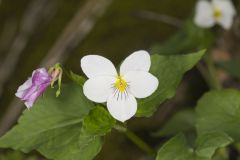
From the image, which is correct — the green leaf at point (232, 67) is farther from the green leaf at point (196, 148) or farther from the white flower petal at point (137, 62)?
the white flower petal at point (137, 62)

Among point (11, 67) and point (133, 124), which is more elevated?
point (11, 67)

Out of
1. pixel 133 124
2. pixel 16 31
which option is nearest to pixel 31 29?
pixel 16 31

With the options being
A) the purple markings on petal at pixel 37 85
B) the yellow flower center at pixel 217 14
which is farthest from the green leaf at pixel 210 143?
the yellow flower center at pixel 217 14

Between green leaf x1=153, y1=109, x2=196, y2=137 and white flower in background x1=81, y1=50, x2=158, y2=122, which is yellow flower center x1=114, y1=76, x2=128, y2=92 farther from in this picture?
green leaf x1=153, y1=109, x2=196, y2=137

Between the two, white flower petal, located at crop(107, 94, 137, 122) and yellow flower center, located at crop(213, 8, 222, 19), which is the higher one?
white flower petal, located at crop(107, 94, 137, 122)

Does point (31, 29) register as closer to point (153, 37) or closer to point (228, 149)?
point (153, 37)

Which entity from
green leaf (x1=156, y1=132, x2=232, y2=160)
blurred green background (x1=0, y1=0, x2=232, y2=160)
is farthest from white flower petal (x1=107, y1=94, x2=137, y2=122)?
blurred green background (x1=0, y1=0, x2=232, y2=160)

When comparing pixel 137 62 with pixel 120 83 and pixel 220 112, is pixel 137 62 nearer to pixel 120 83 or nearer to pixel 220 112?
pixel 120 83
